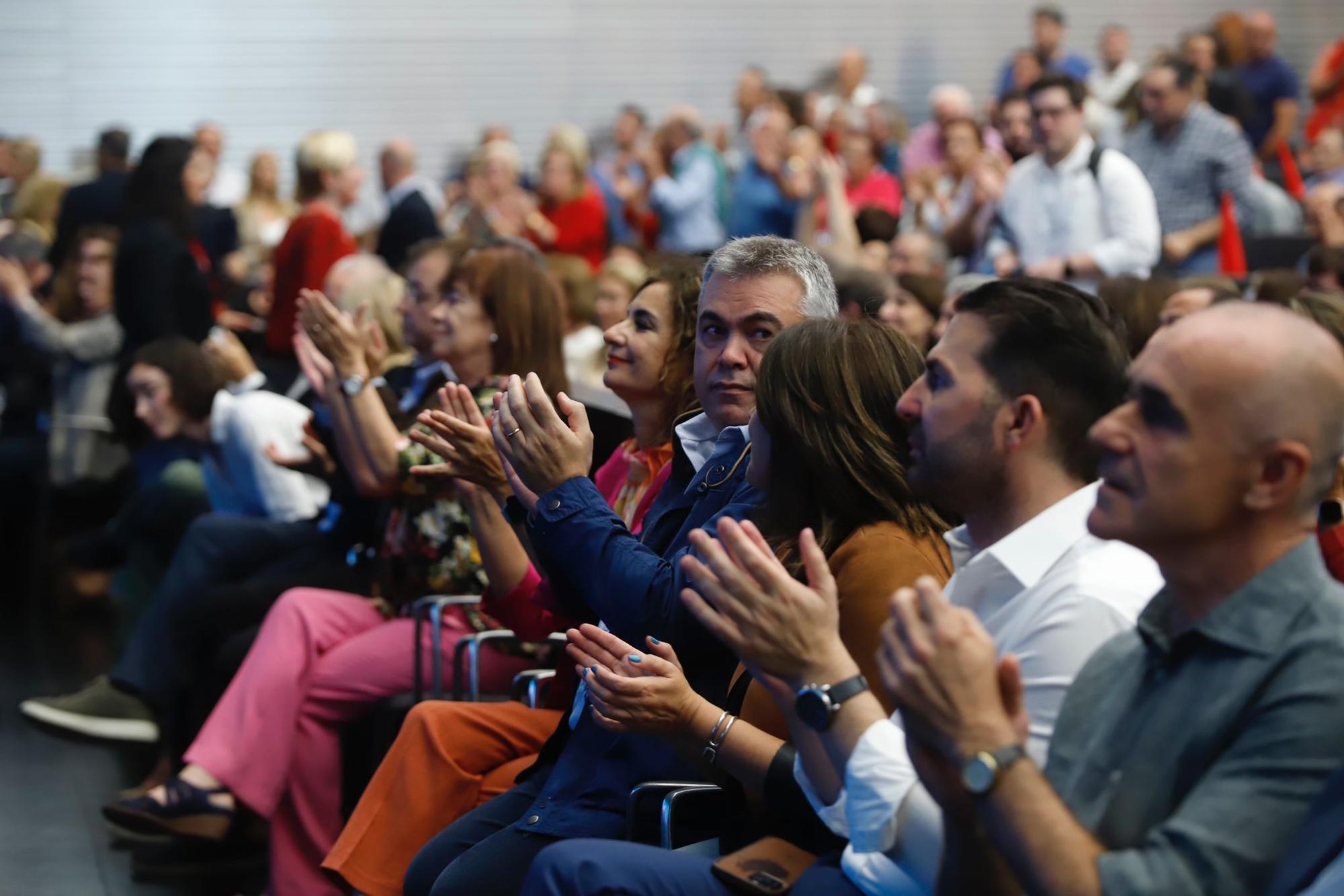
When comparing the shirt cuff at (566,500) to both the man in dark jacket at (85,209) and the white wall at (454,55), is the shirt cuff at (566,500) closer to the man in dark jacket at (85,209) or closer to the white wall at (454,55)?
the man in dark jacket at (85,209)

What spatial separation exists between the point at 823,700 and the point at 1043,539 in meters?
0.32

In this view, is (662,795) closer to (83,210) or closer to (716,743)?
(716,743)

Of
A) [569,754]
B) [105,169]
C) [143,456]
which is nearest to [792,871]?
[569,754]

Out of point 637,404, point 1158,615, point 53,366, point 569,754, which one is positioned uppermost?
point 1158,615

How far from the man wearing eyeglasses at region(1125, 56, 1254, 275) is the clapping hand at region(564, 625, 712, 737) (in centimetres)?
491

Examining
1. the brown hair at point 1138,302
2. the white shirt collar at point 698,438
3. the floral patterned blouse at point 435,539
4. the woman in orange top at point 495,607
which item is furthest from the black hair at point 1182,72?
the white shirt collar at point 698,438

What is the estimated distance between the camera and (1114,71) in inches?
460

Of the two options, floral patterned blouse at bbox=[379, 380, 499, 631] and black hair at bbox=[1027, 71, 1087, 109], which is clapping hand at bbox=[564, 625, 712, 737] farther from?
black hair at bbox=[1027, 71, 1087, 109]

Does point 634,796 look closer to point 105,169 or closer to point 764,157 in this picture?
point 764,157

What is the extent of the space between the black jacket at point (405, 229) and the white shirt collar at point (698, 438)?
187 inches

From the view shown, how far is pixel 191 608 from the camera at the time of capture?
4.73 meters

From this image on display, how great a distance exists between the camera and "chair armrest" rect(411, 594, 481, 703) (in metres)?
3.65

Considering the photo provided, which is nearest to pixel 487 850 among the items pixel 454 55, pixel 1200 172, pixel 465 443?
pixel 465 443

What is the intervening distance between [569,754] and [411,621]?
1.28m
